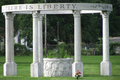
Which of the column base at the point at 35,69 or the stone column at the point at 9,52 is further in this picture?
the stone column at the point at 9,52

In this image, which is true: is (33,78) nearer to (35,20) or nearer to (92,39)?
(35,20)

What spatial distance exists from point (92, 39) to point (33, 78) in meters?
51.1

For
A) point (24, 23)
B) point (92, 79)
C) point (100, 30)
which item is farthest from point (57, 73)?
point (100, 30)

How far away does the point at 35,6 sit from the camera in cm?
2017

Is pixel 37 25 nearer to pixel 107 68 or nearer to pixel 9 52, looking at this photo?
pixel 9 52

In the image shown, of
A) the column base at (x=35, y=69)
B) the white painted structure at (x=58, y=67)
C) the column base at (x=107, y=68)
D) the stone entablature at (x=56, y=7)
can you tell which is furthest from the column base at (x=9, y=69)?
the column base at (x=107, y=68)

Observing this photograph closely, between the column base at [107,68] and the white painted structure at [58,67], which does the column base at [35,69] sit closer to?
Result: the white painted structure at [58,67]

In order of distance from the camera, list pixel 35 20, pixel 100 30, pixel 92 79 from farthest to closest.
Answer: pixel 100 30 → pixel 35 20 → pixel 92 79

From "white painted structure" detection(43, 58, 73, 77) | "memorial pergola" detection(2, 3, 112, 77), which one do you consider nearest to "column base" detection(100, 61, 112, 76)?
"memorial pergola" detection(2, 3, 112, 77)

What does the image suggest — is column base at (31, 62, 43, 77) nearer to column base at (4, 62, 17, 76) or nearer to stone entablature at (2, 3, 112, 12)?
column base at (4, 62, 17, 76)

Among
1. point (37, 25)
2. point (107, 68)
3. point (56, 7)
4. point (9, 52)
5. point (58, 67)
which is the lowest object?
point (107, 68)

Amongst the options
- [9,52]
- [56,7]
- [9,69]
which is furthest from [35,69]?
[56,7]

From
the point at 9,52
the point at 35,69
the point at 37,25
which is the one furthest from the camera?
the point at 9,52

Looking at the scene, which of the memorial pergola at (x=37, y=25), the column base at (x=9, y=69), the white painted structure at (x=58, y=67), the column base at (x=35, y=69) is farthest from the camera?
the column base at (x=9, y=69)
